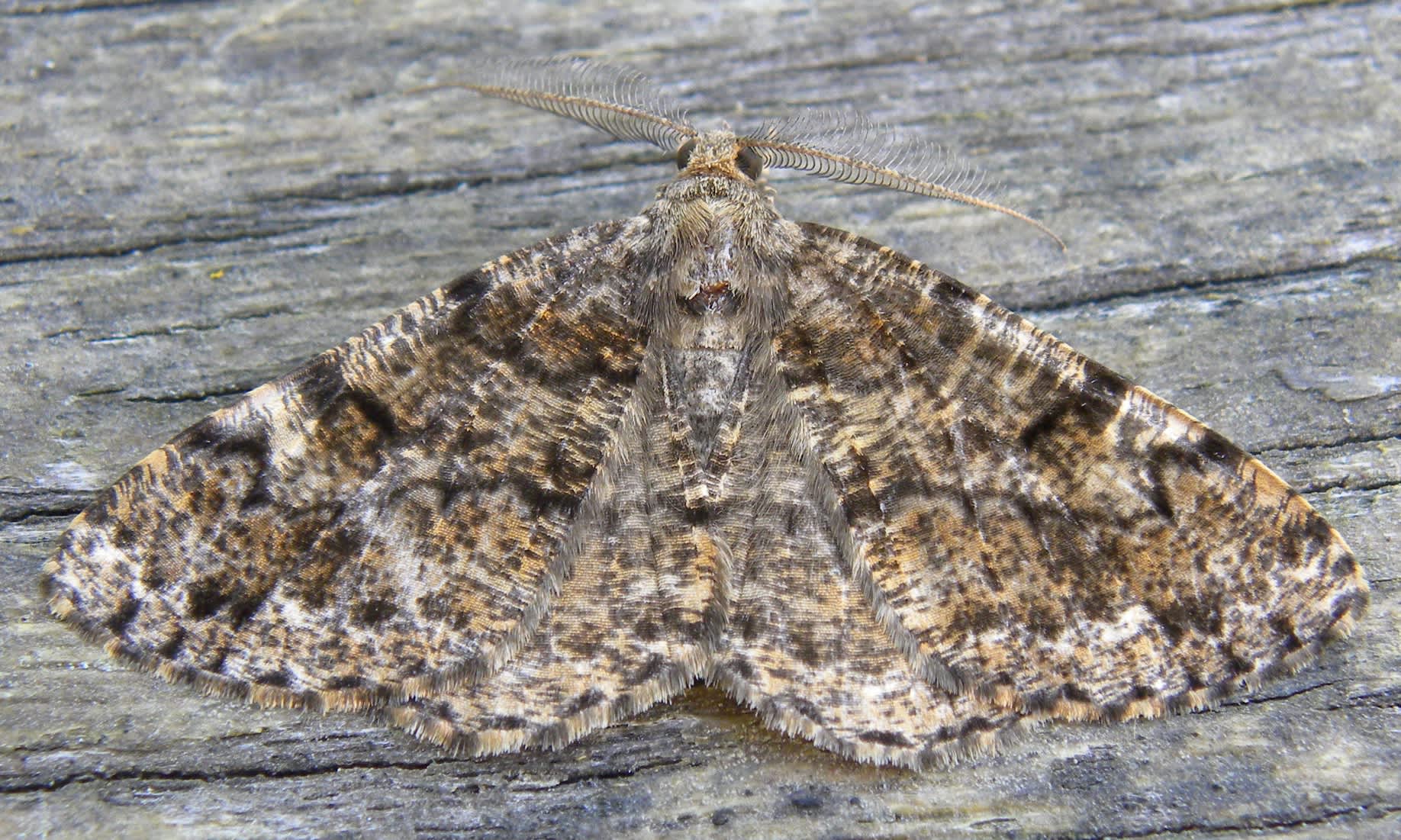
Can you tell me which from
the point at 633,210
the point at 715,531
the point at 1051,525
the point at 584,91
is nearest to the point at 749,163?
the point at 584,91

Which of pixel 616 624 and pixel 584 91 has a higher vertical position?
pixel 584 91

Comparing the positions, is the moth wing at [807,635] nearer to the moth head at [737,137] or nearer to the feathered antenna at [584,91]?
the moth head at [737,137]

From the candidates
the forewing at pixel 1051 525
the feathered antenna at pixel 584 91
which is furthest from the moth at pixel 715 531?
the feathered antenna at pixel 584 91

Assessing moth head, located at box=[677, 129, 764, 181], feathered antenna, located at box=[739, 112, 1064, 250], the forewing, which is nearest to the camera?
the forewing

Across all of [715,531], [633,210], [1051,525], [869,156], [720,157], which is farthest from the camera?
[633,210]

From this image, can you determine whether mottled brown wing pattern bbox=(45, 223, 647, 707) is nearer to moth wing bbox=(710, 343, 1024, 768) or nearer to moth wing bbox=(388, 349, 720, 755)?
moth wing bbox=(388, 349, 720, 755)

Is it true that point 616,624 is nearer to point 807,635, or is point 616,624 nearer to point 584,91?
point 807,635

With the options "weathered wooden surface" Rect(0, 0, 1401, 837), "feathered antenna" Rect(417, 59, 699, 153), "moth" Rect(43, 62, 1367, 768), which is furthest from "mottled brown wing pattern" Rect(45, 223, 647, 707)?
"feathered antenna" Rect(417, 59, 699, 153)
